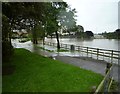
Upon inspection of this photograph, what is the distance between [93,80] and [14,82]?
3.57m

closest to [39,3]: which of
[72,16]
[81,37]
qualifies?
[72,16]

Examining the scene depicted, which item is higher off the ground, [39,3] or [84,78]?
[39,3]

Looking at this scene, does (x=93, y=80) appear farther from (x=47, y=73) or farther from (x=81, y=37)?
(x=81, y=37)

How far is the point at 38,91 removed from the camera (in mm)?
9156

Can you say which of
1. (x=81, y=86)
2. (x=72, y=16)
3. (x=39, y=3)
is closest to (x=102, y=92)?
(x=81, y=86)

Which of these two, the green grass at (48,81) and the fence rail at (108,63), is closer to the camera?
the fence rail at (108,63)

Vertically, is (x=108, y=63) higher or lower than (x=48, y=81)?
higher

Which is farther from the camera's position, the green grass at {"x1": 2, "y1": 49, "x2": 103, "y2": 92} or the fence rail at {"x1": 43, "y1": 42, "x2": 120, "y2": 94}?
the green grass at {"x1": 2, "y1": 49, "x2": 103, "y2": 92}

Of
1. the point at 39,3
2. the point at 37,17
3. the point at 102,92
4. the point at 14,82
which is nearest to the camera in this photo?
the point at 102,92

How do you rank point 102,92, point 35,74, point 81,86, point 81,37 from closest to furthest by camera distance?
point 102,92 < point 81,86 < point 35,74 < point 81,37

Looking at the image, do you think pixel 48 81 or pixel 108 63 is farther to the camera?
pixel 108 63

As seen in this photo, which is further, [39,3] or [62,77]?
[39,3]

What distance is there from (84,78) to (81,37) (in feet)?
339

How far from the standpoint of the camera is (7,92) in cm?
915
